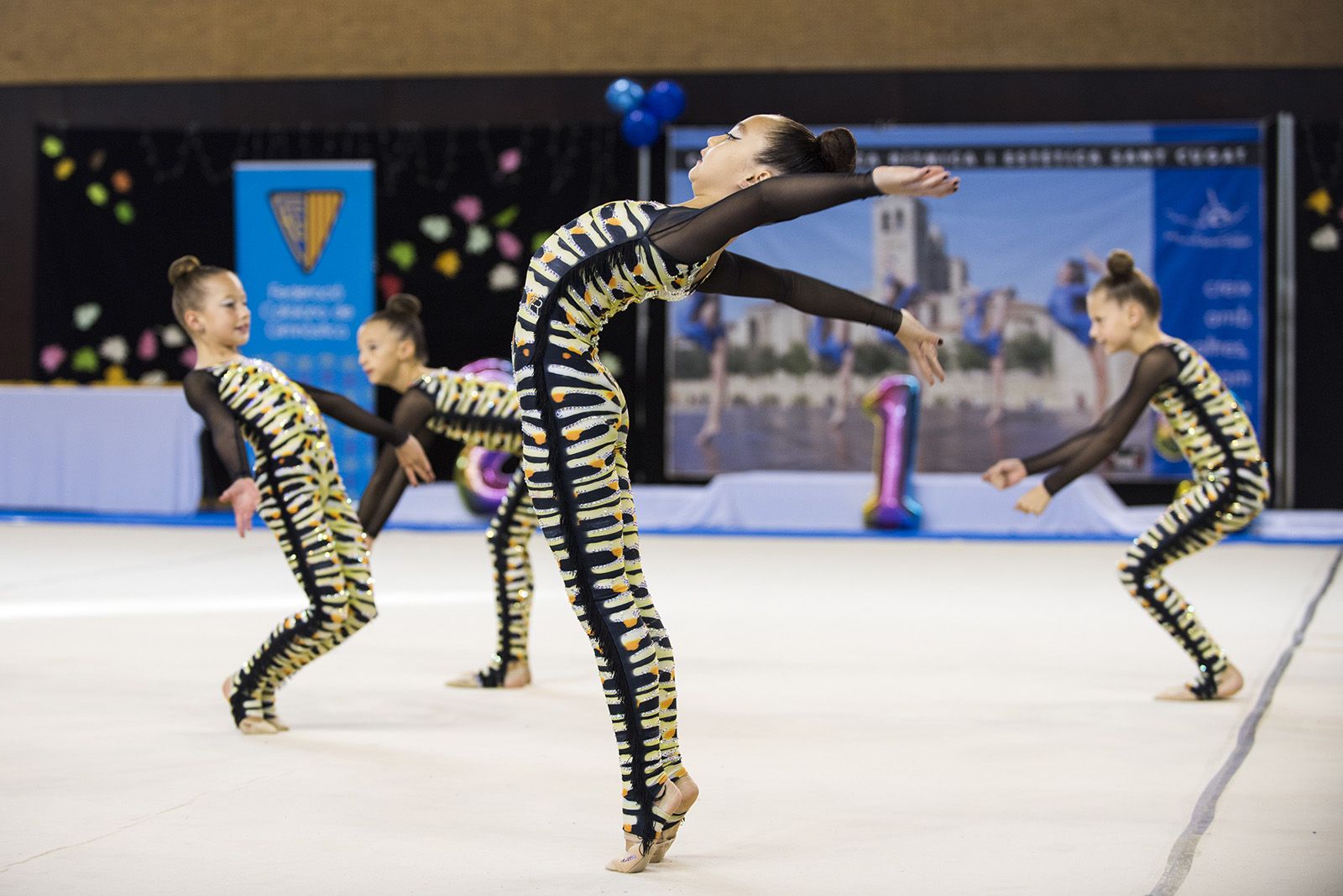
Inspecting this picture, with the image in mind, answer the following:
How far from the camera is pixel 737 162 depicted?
2.60 meters

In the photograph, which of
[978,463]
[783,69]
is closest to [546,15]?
[783,69]

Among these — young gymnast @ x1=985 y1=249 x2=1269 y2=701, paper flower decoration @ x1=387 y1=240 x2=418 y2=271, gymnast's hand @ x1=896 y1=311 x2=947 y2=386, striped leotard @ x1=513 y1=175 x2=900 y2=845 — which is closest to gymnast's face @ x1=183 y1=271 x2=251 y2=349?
striped leotard @ x1=513 y1=175 x2=900 y2=845

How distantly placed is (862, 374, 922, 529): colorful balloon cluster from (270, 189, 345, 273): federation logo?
12.3 feet

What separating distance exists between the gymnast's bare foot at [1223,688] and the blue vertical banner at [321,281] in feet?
23.4

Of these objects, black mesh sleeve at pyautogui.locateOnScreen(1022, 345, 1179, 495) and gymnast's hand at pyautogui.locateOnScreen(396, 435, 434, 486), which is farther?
black mesh sleeve at pyautogui.locateOnScreen(1022, 345, 1179, 495)

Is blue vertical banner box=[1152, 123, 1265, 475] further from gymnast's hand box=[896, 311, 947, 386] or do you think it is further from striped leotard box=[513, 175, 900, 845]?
striped leotard box=[513, 175, 900, 845]

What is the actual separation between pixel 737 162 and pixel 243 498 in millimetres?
1399

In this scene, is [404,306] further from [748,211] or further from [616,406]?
[748,211]

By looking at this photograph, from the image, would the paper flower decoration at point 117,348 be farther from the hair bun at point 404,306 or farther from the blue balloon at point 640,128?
the hair bun at point 404,306

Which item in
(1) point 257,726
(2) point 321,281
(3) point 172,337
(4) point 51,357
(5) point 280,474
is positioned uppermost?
(2) point 321,281

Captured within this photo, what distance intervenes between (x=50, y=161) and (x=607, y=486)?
9809 mm

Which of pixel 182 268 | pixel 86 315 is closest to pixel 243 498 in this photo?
pixel 182 268

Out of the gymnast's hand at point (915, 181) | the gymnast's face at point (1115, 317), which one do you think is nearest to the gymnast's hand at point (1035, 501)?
the gymnast's face at point (1115, 317)

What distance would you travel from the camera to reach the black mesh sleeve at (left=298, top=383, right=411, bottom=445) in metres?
3.95
